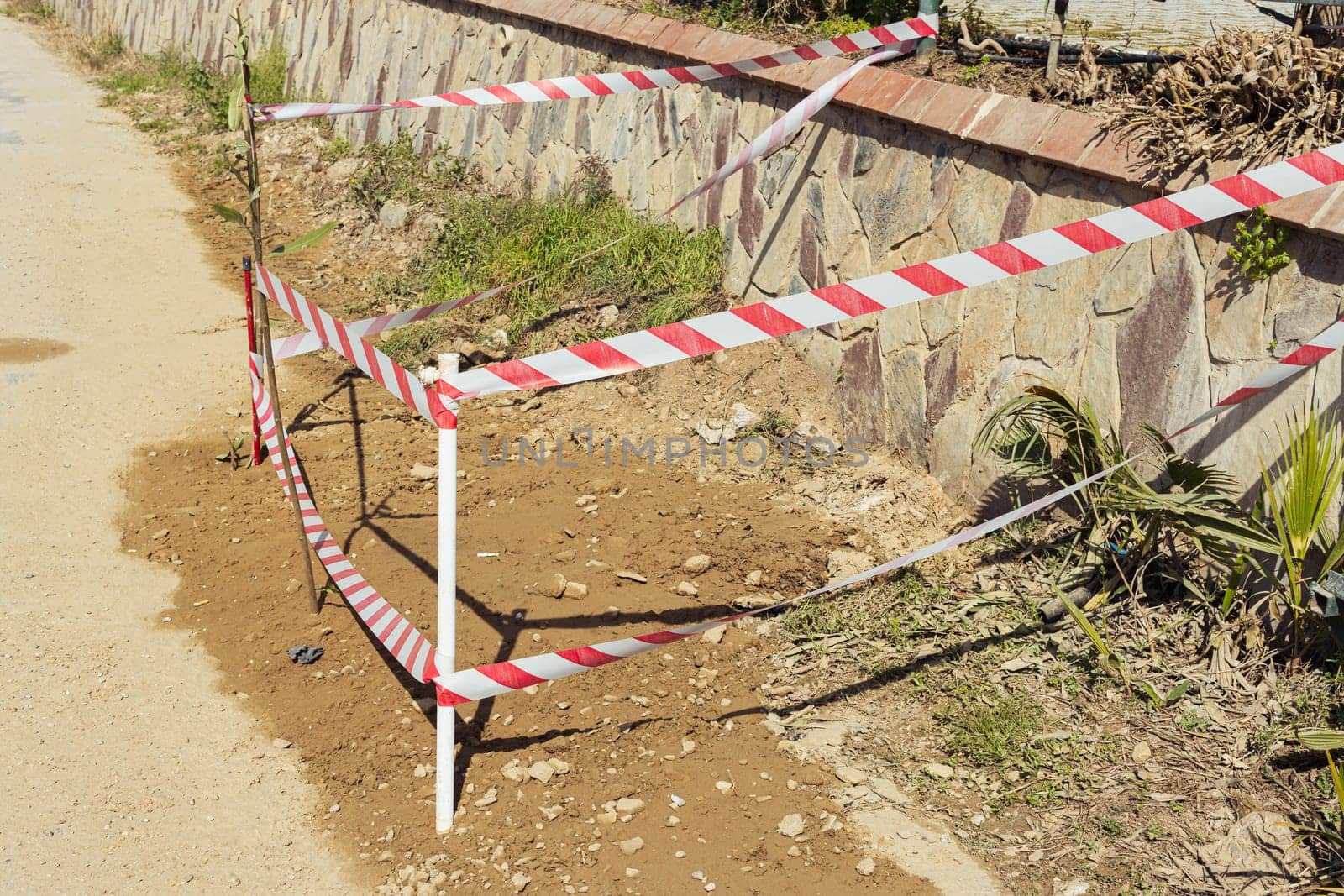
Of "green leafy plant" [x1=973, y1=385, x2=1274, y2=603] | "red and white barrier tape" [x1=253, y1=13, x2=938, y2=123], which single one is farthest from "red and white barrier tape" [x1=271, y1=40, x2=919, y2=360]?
"green leafy plant" [x1=973, y1=385, x2=1274, y2=603]

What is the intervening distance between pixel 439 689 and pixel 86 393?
4.34 metres

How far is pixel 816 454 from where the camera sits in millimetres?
5953

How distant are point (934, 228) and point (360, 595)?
2.96 metres

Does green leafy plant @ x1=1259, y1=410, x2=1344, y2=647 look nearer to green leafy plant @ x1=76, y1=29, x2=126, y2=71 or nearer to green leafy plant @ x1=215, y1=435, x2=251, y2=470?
green leafy plant @ x1=215, y1=435, x2=251, y2=470

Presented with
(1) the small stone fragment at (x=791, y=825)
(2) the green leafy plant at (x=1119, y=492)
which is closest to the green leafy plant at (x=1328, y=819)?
(2) the green leafy plant at (x=1119, y=492)

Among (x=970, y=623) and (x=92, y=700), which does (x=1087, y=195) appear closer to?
(x=970, y=623)

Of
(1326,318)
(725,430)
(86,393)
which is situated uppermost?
(1326,318)

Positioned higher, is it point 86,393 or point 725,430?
point 725,430

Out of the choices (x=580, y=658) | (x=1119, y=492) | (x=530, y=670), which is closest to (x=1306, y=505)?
(x=1119, y=492)

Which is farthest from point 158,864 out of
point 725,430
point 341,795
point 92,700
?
point 725,430

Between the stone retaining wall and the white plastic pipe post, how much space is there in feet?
8.60

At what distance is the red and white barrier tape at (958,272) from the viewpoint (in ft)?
12.0

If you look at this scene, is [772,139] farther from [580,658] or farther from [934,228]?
[580,658]

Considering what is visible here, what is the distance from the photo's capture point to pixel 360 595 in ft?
15.2
